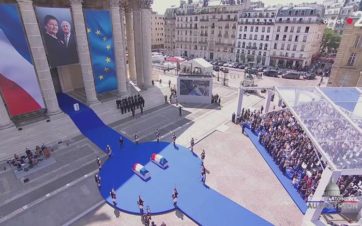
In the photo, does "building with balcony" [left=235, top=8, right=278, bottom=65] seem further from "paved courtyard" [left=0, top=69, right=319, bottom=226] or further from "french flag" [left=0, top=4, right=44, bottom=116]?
"french flag" [left=0, top=4, right=44, bottom=116]

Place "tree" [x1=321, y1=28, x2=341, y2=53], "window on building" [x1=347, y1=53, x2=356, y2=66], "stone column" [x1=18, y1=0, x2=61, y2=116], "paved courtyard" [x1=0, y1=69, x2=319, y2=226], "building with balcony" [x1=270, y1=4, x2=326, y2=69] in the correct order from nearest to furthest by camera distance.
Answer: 1. "paved courtyard" [x1=0, y1=69, x2=319, y2=226]
2. "stone column" [x1=18, y1=0, x2=61, y2=116]
3. "window on building" [x1=347, y1=53, x2=356, y2=66]
4. "building with balcony" [x1=270, y1=4, x2=326, y2=69]
5. "tree" [x1=321, y1=28, x2=341, y2=53]

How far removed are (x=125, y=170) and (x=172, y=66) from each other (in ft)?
152

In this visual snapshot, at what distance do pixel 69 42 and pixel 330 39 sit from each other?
254 feet

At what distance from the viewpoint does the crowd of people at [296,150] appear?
18.1 meters

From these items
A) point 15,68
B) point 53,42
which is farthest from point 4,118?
point 53,42


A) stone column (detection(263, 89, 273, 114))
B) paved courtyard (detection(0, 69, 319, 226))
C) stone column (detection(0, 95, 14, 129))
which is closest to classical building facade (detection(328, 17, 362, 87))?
stone column (detection(263, 89, 273, 114))

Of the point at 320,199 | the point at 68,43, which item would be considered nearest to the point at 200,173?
the point at 320,199

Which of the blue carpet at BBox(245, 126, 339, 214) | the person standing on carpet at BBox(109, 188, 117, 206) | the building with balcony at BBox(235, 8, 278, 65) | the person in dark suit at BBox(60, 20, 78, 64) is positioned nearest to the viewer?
the person standing on carpet at BBox(109, 188, 117, 206)

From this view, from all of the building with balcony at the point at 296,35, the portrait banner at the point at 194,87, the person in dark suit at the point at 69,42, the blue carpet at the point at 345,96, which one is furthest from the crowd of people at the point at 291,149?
the building with balcony at the point at 296,35

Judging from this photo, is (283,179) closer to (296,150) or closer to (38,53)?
(296,150)

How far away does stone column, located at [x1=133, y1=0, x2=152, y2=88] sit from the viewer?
3597 centimetres

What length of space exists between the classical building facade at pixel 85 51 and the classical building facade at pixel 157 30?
65023 mm

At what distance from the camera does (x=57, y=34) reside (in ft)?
92.0

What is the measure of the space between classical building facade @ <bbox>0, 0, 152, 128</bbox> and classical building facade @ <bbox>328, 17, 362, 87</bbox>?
108 ft
